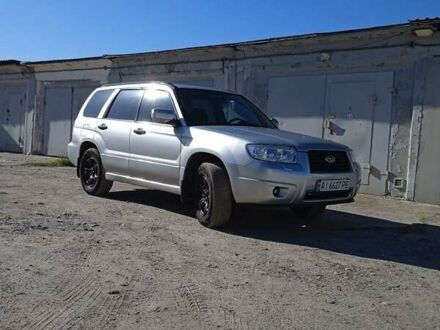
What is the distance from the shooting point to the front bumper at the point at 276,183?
5.68 meters

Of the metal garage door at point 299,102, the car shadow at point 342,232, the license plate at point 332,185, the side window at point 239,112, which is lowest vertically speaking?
the car shadow at point 342,232

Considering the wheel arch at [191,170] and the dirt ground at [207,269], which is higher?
the wheel arch at [191,170]

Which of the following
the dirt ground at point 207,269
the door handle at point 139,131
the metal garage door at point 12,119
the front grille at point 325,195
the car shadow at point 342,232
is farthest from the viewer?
the metal garage door at point 12,119

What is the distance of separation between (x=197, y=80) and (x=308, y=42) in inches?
142

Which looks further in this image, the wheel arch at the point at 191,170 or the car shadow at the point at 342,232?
the wheel arch at the point at 191,170

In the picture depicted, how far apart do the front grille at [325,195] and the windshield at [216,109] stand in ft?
5.42

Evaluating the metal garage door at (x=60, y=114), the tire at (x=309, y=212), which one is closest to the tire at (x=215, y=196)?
the tire at (x=309, y=212)

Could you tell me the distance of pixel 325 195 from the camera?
19.7 feet

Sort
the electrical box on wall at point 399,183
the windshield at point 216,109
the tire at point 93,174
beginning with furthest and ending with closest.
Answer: the electrical box on wall at point 399,183 → the tire at point 93,174 → the windshield at point 216,109

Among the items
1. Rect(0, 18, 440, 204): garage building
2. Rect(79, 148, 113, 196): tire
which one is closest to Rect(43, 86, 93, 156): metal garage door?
Rect(0, 18, 440, 204): garage building

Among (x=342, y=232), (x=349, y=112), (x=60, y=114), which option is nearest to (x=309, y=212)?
(x=342, y=232)

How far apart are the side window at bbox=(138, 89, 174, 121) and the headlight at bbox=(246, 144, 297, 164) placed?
168 centimetres

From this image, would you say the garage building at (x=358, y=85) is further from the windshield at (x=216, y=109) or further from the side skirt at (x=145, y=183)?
the side skirt at (x=145, y=183)

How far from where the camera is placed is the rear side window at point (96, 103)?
27.6 ft
